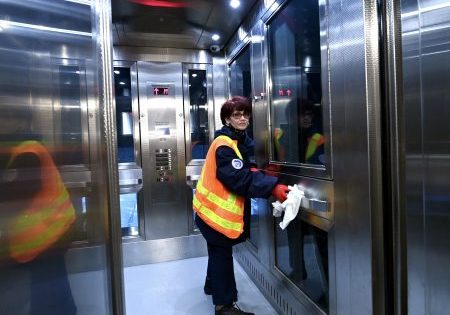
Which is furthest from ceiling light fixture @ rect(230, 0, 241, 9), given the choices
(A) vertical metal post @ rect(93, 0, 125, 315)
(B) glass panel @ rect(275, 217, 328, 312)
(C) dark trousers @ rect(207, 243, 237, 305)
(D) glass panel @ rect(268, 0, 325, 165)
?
(C) dark trousers @ rect(207, 243, 237, 305)

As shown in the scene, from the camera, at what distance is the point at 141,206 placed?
10.7ft

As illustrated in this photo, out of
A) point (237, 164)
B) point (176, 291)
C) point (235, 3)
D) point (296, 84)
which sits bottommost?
point (176, 291)

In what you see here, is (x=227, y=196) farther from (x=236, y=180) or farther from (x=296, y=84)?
(x=296, y=84)

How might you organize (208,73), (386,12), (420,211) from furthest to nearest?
(208,73) < (386,12) < (420,211)

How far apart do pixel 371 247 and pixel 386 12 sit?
0.93m

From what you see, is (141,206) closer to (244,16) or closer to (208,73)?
(208,73)

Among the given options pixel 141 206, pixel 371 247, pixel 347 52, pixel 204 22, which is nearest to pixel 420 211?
pixel 371 247

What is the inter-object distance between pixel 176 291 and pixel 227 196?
43.4 inches

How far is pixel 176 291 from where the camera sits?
2.53m

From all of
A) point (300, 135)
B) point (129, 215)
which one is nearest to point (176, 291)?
point (129, 215)

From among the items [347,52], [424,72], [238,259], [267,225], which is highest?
[347,52]

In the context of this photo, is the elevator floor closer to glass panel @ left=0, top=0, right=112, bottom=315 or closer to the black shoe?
the black shoe

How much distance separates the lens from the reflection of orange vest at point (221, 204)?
78.5 inches

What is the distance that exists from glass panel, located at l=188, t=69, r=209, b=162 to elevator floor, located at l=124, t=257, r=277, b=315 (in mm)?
1238
